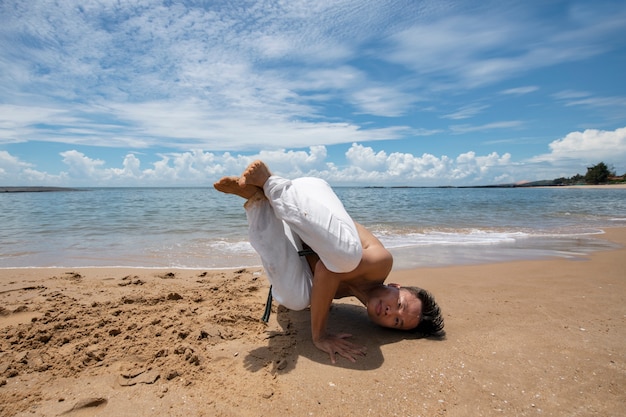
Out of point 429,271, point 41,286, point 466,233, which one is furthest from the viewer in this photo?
point 466,233

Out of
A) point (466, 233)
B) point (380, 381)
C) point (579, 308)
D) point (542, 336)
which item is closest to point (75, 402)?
point (380, 381)

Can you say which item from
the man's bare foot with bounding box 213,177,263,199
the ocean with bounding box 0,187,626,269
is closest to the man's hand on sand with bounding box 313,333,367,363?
the man's bare foot with bounding box 213,177,263,199

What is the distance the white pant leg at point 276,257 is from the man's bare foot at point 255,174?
0.83 ft

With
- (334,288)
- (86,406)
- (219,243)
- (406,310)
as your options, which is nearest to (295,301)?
(334,288)

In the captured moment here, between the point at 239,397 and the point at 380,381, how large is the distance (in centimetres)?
91

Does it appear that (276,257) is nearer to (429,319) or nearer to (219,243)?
(429,319)

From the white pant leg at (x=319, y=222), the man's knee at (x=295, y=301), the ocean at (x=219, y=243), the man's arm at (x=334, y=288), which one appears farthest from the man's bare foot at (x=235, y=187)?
the ocean at (x=219, y=243)

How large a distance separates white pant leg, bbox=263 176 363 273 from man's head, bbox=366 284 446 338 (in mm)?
626

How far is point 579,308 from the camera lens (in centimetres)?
334

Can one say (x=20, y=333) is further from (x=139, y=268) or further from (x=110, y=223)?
(x=110, y=223)

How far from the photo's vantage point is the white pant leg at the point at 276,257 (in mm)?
2680

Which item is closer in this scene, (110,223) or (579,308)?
(579,308)

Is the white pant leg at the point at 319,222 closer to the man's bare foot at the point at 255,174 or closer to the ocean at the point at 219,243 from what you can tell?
the man's bare foot at the point at 255,174

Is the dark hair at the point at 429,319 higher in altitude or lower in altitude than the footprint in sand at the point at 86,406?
higher
